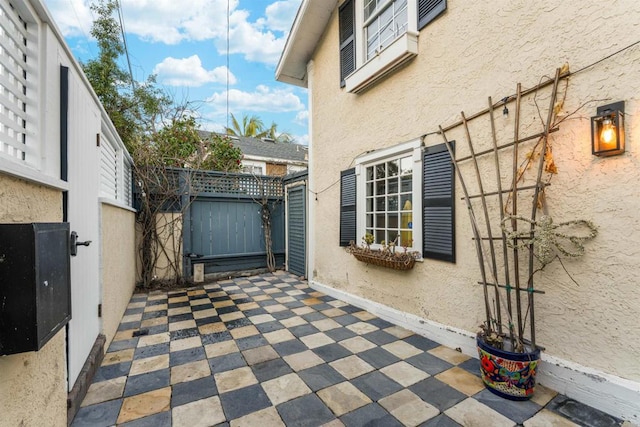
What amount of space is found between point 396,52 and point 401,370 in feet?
11.3

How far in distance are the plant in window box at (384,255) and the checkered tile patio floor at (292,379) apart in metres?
0.77

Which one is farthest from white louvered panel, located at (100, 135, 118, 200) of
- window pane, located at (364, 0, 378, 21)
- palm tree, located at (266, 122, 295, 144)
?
palm tree, located at (266, 122, 295, 144)

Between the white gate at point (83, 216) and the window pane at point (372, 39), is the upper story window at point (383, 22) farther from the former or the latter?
the white gate at point (83, 216)

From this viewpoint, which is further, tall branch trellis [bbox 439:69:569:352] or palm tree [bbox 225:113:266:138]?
palm tree [bbox 225:113:266:138]

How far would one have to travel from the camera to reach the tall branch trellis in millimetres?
2123

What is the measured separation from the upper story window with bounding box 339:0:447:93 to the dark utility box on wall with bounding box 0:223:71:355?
11.8 feet

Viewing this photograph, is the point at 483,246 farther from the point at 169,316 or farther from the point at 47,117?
the point at 169,316

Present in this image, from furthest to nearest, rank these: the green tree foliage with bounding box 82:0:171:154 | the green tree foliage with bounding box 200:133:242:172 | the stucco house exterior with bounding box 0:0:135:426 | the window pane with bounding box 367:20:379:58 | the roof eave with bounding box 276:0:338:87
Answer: the green tree foliage with bounding box 200:133:242:172 → the green tree foliage with bounding box 82:0:171:154 → the roof eave with bounding box 276:0:338:87 → the window pane with bounding box 367:20:379:58 → the stucco house exterior with bounding box 0:0:135:426

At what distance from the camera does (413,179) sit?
3264 millimetres

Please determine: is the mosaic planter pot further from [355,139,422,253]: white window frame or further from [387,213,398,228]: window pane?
[387,213,398,228]: window pane

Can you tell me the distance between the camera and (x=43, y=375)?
139cm

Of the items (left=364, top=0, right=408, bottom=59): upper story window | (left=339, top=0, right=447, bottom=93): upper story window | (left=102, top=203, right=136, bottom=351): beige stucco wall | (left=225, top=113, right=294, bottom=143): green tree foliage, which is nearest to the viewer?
(left=102, top=203, right=136, bottom=351): beige stucco wall

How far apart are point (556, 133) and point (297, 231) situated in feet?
15.5

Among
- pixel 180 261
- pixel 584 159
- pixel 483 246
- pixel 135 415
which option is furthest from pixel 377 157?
pixel 180 261
